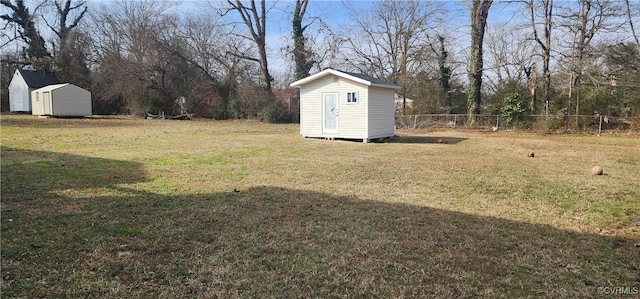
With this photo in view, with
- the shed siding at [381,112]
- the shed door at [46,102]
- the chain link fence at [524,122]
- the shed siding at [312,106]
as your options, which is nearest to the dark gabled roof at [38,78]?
the shed door at [46,102]

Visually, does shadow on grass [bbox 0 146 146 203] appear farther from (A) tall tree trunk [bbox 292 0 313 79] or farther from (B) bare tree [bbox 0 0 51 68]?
(B) bare tree [bbox 0 0 51 68]

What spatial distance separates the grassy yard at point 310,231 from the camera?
7.97 feet

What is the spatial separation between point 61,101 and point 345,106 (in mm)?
16447

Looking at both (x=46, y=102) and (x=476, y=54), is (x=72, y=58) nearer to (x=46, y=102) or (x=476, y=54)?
(x=46, y=102)

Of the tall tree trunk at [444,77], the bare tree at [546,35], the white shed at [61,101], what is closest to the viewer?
the bare tree at [546,35]

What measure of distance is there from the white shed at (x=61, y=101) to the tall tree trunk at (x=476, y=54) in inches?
833

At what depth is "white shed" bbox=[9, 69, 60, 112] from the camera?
2403 centimetres

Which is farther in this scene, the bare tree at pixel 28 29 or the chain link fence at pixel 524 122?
the bare tree at pixel 28 29

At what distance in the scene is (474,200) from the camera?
4816 millimetres

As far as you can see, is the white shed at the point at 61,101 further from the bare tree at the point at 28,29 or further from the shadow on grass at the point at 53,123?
the bare tree at the point at 28,29

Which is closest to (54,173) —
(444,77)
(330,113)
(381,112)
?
(330,113)

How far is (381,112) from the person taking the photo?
43.0ft

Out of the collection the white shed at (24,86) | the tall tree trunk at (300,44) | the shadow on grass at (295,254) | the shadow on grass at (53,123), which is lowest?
the shadow on grass at (295,254)

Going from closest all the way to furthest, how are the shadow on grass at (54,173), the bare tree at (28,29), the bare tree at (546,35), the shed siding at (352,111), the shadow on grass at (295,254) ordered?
the shadow on grass at (295,254)
the shadow on grass at (54,173)
the shed siding at (352,111)
the bare tree at (546,35)
the bare tree at (28,29)
